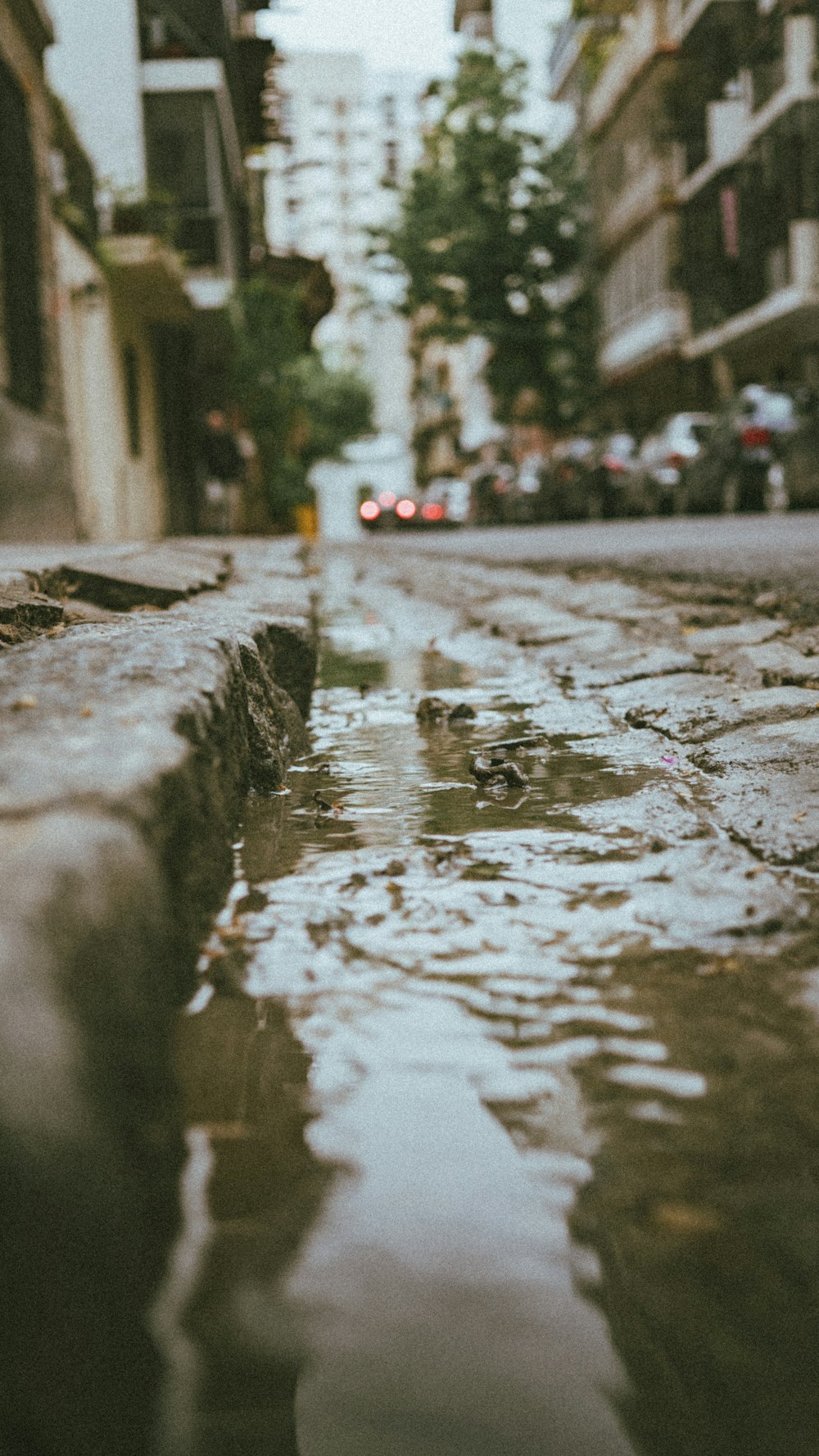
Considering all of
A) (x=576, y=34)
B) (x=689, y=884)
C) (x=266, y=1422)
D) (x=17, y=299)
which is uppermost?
(x=576, y=34)

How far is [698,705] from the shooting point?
2.95 meters

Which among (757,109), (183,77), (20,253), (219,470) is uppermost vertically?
(757,109)

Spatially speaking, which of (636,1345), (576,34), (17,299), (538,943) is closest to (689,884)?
(538,943)

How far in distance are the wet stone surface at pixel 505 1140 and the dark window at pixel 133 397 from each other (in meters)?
16.2

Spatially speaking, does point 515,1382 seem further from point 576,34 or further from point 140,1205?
point 576,34

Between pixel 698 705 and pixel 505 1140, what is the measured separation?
6.24 ft

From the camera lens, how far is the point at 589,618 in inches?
199

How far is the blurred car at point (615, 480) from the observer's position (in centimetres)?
1994

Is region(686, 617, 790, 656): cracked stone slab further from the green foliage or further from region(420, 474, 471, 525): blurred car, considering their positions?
region(420, 474, 471, 525): blurred car

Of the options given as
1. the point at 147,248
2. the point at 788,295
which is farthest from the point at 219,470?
the point at 788,295

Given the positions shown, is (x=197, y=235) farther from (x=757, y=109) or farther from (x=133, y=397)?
(x=757, y=109)

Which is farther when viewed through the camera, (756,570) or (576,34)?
(576,34)

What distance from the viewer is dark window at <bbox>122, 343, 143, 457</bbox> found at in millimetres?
17562

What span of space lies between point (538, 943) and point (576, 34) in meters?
42.0
